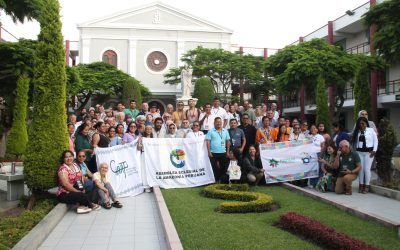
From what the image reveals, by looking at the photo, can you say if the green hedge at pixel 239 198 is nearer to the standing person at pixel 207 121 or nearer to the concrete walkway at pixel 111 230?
the concrete walkway at pixel 111 230

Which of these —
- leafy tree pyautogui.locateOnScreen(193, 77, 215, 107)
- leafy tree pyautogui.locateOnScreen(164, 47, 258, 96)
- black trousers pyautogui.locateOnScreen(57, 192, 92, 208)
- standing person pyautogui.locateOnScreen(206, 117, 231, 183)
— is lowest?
black trousers pyautogui.locateOnScreen(57, 192, 92, 208)

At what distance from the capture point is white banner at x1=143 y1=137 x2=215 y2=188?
35.6ft

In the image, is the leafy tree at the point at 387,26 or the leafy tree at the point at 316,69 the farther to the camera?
the leafy tree at the point at 316,69

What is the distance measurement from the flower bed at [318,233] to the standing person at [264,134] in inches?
178

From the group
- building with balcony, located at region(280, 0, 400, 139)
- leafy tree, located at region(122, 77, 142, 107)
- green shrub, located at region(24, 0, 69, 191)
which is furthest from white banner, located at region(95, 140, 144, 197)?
leafy tree, located at region(122, 77, 142, 107)

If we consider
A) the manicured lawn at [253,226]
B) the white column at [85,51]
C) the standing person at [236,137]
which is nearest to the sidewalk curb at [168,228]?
the manicured lawn at [253,226]

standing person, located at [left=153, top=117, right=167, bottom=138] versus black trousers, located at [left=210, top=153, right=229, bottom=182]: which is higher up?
standing person, located at [left=153, top=117, right=167, bottom=138]

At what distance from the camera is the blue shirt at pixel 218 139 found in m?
11.0

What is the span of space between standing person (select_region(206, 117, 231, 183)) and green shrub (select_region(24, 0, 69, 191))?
12.3 ft

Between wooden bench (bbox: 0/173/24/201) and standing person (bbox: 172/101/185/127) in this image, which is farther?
standing person (bbox: 172/101/185/127)

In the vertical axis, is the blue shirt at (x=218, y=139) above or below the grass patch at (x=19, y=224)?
above

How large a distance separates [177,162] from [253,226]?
14.5ft

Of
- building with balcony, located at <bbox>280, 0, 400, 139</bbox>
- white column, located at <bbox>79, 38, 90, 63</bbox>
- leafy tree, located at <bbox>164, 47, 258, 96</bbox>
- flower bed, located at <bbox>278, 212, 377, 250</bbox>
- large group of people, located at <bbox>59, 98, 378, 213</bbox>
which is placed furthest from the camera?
white column, located at <bbox>79, 38, 90, 63</bbox>

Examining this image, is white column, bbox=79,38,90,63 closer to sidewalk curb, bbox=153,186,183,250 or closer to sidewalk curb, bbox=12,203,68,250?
sidewalk curb, bbox=153,186,183,250
